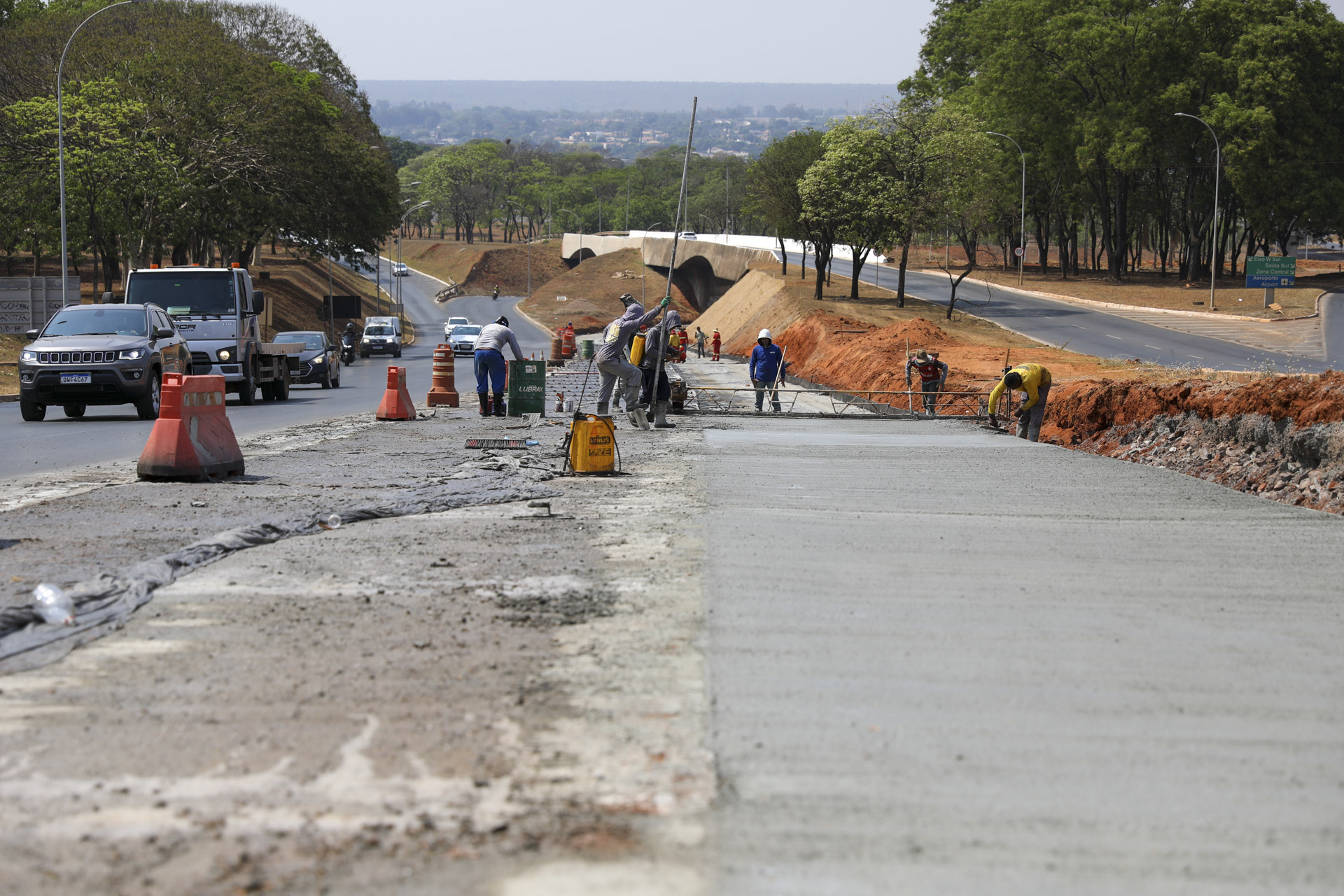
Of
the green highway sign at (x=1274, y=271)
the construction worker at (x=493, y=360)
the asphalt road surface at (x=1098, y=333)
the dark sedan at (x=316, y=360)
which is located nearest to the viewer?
the construction worker at (x=493, y=360)

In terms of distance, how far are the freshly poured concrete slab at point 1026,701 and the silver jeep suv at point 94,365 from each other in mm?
12415

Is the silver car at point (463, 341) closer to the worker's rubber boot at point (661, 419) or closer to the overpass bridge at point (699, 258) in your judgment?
the overpass bridge at point (699, 258)

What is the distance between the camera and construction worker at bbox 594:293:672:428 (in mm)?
16297

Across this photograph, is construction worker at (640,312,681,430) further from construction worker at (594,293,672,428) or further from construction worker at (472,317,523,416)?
construction worker at (472,317,523,416)

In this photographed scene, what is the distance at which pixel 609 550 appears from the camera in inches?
328

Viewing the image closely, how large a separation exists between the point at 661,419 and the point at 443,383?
227 inches

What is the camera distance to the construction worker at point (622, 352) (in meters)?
16.3

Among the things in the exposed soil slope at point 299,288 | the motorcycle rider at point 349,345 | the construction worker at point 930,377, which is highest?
the exposed soil slope at point 299,288

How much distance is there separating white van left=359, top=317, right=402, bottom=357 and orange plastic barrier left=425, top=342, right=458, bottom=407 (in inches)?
1470

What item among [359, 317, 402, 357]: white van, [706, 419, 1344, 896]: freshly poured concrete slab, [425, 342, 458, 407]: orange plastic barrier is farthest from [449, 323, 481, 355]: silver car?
[706, 419, 1344, 896]: freshly poured concrete slab

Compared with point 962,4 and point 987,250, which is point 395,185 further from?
point 987,250

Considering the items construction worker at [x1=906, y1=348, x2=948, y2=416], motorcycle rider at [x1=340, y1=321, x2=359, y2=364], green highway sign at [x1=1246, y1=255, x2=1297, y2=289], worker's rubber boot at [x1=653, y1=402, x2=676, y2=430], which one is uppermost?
green highway sign at [x1=1246, y1=255, x2=1297, y2=289]

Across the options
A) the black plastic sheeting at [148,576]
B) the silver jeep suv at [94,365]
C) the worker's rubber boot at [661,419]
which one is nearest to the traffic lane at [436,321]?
the silver jeep suv at [94,365]

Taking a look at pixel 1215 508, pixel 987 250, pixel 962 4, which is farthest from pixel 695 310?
pixel 1215 508
